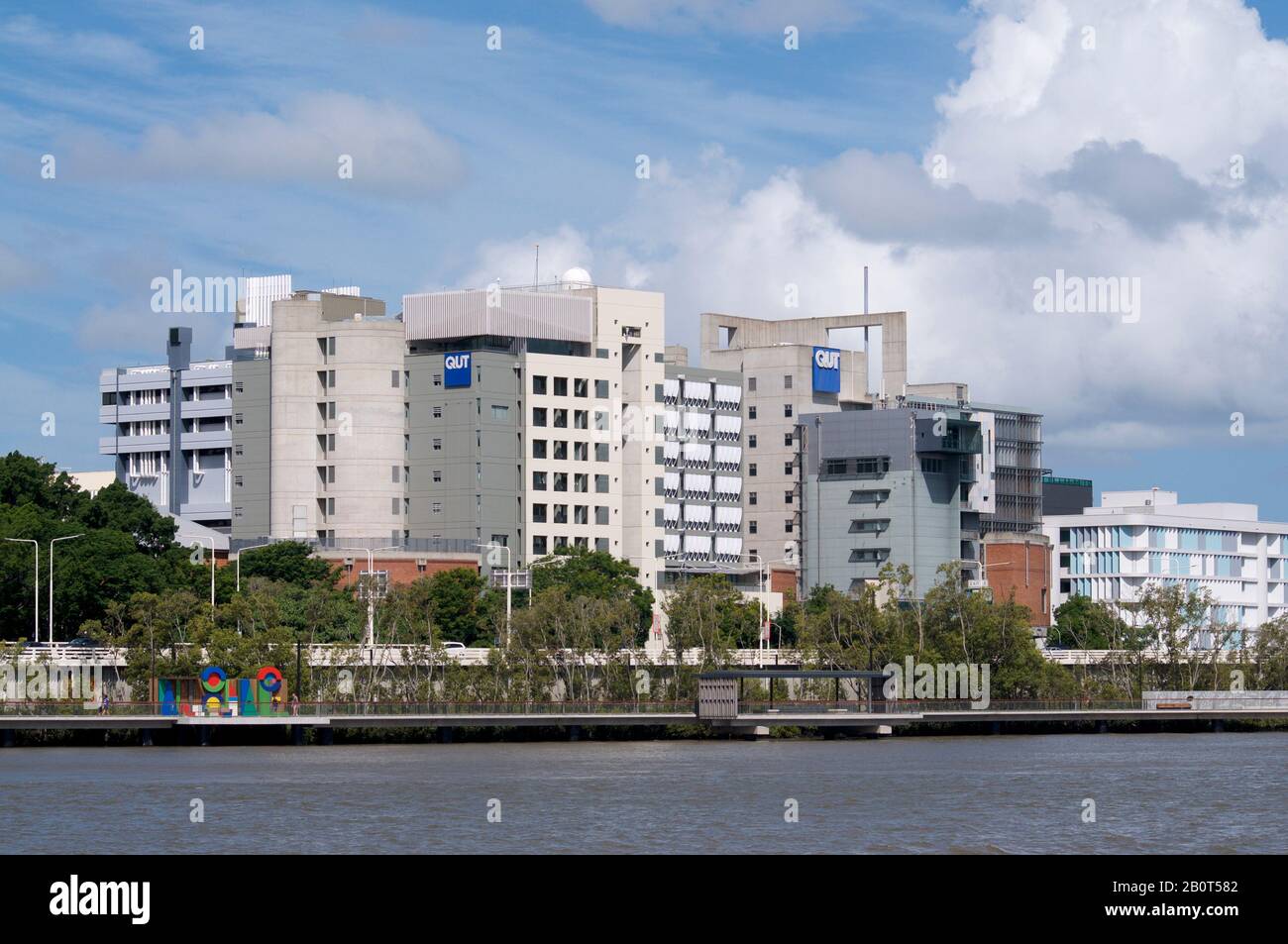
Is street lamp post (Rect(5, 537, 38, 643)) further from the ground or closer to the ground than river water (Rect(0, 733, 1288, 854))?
further from the ground

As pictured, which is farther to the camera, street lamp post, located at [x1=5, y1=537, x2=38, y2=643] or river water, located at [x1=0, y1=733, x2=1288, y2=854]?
street lamp post, located at [x1=5, y1=537, x2=38, y2=643]

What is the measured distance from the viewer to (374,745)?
131 m

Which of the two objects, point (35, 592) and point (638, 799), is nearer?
point (638, 799)

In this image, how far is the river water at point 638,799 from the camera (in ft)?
214

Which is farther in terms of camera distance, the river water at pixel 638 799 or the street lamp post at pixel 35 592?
the street lamp post at pixel 35 592

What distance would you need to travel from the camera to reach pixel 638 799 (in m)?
82.4

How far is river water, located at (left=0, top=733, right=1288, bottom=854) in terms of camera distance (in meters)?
65.3

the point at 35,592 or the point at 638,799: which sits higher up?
the point at 35,592

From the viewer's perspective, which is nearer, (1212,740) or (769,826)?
(769,826)

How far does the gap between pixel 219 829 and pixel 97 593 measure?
8978cm

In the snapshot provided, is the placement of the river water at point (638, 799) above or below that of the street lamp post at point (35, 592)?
below
